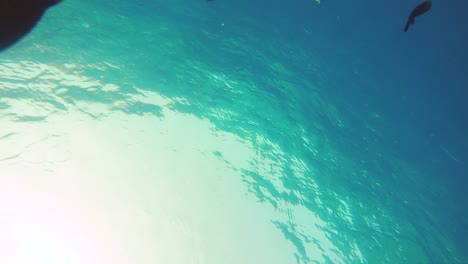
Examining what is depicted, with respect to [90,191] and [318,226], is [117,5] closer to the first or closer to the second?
[90,191]

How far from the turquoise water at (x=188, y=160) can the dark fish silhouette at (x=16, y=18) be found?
9.68 meters

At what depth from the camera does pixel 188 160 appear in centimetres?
1378

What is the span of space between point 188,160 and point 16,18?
1091cm

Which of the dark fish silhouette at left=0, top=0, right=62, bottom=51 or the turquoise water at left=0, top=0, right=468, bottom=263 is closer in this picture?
the dark fish silhouette at left=0, top=0, right=62, bottom=51

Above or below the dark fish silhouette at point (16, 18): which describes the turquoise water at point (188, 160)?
below

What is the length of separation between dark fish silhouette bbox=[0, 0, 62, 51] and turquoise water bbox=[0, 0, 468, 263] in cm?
968

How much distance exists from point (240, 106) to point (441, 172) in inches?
817

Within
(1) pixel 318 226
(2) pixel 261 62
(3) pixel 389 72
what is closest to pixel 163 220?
(1) pixel 318 226

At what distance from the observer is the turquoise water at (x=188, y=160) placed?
11102 mm

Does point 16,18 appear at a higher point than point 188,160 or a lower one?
higher

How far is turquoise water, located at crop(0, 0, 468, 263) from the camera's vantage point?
11.1 m

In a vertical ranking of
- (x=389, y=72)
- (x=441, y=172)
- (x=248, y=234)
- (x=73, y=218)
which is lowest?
(x=73, y=218)

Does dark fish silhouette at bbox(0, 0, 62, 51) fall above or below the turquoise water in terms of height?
above

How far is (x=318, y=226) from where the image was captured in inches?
533
